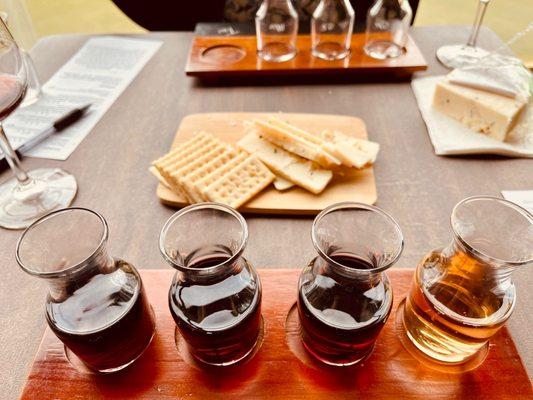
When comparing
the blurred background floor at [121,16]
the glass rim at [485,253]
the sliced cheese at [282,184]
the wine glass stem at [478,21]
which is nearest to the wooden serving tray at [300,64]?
the wine glass stem at [478,21]

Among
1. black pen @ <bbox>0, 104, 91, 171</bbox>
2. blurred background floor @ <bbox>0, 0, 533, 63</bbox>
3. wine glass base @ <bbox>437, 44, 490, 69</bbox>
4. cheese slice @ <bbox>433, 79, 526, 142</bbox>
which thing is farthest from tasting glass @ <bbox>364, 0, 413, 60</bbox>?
blurred background floor @ <bbox>0, 0, 533, 63</bbox>

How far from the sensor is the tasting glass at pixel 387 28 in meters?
1.12

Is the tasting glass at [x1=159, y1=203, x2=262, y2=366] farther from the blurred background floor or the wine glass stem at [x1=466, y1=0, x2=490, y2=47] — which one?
the blurred background floor

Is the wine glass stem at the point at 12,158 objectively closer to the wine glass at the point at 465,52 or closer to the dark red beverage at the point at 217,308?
the dark red beverage at the point at 217,308

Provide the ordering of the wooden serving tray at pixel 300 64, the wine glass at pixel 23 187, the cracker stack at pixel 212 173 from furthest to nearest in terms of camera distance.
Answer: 1. the wooden serving tray at pixel 300 64
2. the cracker stack at pixel 212 173
3. the wine glass at pixel 23 187

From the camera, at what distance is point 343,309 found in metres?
0.44

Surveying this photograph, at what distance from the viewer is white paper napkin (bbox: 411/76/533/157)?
2.81ft

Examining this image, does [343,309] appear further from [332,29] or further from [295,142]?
[332,29]

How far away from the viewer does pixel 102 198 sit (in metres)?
0.80

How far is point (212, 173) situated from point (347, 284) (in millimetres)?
397

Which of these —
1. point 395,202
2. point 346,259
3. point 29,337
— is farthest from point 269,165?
point 29,337

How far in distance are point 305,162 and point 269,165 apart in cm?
7

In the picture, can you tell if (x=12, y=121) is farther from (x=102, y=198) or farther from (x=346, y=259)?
(x=346, y=259)

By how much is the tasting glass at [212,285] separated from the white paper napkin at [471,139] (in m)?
0.56
